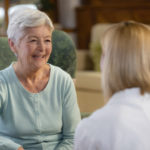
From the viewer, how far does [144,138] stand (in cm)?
112

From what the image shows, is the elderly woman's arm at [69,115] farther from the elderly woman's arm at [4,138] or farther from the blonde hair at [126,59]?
A: the blonde hair at [126,59]

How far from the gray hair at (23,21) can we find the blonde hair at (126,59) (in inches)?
21.8

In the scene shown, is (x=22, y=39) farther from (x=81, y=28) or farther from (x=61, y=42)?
(x=81, y=28)

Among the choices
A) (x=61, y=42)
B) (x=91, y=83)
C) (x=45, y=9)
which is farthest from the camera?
(x=45, y=9)

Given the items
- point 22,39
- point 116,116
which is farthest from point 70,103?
point 116,116

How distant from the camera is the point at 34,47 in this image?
173 centimetres

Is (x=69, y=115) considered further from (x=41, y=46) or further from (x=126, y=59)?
(x=126, y=59)

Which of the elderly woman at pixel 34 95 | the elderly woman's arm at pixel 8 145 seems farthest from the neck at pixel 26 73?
the elderly woman's arm at pixel 8 145

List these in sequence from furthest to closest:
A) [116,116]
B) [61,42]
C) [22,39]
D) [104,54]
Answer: [61,42] → [22,39] → [104,54] → [116,116]

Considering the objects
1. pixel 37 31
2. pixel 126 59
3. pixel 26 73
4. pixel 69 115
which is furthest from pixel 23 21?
pixel 126 59

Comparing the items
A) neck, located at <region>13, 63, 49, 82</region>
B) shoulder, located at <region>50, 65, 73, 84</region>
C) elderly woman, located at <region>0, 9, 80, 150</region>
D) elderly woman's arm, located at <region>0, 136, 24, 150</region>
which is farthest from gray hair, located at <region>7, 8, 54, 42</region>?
elderly woman's arm, located at <region>0, 136, 24, 150</region>

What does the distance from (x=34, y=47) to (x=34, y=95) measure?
226mm

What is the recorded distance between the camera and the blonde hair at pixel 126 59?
1.17m

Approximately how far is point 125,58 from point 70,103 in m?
0.66
